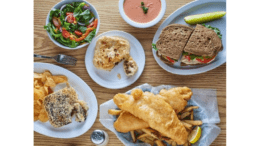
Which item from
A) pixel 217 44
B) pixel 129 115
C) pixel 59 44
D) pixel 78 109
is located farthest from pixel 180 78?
pixel 59 44

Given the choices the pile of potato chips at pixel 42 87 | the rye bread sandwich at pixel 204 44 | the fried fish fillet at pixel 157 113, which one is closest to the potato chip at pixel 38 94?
the pile of potato chips at pixel 42 87

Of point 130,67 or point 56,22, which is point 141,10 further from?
point 56,22

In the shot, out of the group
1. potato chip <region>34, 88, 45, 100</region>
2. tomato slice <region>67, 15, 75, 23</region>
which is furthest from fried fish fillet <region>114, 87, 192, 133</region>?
tomato slice <region>67, 15, 75, 23</region>

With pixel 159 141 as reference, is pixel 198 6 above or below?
above

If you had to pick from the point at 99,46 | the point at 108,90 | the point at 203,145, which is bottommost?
the point at 203,145

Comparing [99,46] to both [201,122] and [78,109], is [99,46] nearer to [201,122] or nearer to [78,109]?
[78,109]

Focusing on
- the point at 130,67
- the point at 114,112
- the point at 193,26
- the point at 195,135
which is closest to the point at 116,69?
the point at 130,67

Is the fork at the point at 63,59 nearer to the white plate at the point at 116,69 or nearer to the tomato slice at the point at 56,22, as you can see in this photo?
the white plate at the point at 116,69
